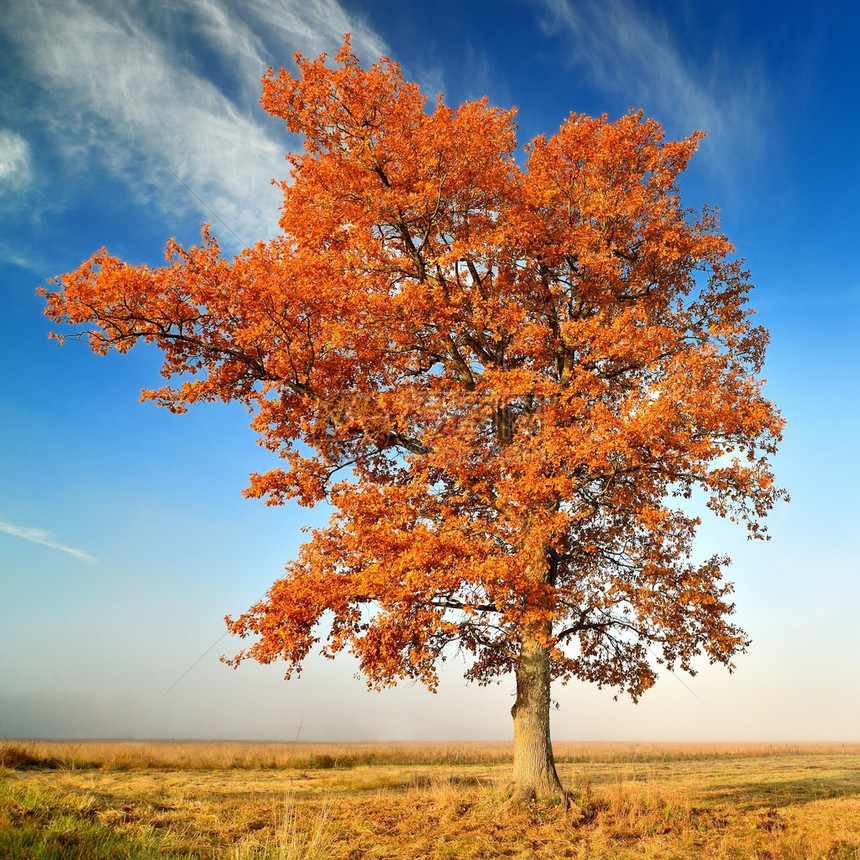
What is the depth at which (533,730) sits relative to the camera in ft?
43.9

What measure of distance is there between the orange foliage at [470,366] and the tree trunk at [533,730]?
722 millimetres

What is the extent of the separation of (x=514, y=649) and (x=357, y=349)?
7.62 m

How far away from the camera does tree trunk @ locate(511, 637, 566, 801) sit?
1287 cm

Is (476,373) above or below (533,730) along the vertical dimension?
above

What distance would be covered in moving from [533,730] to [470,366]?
26.8 feet

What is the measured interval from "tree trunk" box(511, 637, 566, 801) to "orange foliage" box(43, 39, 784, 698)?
0.72 metres

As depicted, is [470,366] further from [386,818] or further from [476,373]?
[386,818]

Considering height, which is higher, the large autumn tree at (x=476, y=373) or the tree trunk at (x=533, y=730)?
the large autumn tree at (x=476, y=373)

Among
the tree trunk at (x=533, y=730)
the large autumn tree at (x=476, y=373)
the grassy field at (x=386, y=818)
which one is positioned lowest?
the grassy field at (x=386, y=818)

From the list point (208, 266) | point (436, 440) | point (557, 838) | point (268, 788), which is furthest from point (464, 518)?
point (268, 788)

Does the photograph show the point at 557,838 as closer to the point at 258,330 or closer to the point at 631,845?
the point at 631,845

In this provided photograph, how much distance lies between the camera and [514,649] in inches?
574

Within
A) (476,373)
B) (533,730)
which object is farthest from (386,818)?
(476,373)

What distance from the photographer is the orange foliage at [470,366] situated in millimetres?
12039
